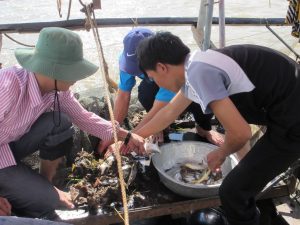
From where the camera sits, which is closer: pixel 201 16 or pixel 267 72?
pixel 267 72

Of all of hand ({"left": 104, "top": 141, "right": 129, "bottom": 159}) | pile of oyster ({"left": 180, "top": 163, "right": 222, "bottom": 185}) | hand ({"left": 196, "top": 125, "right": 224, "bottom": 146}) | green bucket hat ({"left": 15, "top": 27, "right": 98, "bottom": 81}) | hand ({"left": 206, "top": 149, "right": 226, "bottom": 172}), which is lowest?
pile of oyster ({"left": 180, "top": 163, "right": 222, "bottom": 185})

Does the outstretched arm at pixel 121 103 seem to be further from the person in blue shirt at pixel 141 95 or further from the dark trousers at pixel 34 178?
the dark trousers at pixel 34 178

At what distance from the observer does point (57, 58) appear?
214cm

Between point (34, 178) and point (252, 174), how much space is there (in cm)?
134

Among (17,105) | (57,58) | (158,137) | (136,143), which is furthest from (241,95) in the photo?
(17,105)

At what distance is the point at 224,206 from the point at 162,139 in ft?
3.19

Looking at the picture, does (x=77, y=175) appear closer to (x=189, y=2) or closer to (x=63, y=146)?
(x=63, y=146)

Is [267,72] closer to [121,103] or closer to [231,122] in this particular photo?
[231,122]

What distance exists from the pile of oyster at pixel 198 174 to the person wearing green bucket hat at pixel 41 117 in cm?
52

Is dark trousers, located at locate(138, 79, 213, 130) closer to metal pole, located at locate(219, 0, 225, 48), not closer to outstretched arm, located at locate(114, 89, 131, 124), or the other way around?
outstretched arm, located at locate(114, 89, 131, 124)

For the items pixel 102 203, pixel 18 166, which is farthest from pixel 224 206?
pixel 18 166

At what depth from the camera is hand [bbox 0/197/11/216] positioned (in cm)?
220

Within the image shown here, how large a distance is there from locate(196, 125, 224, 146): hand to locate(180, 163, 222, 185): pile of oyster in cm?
35

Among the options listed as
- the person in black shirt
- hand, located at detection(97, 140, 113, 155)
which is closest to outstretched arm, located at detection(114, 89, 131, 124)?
hand, located at detection(97, 140, 113, 155)
